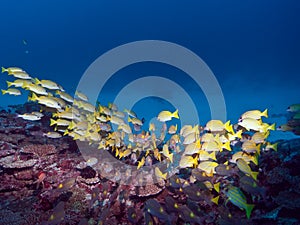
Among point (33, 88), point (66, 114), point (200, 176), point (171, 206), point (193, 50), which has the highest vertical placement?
point (193, 50)

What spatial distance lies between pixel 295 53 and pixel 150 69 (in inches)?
791

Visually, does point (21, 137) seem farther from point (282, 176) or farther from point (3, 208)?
point (282, 176)

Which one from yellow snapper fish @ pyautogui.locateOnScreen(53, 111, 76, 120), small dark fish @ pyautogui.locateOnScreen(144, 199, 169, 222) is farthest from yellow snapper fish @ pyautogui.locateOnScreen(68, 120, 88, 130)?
small dark fish @ pyautogui.locateOnScreen(144, 199, 169, 222)

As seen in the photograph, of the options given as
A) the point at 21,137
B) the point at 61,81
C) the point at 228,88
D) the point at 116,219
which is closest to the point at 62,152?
the point at 21,137

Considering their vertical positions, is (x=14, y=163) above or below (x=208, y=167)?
below

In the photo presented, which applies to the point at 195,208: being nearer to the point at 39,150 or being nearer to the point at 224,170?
the point at 224,170

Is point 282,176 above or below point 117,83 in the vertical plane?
below

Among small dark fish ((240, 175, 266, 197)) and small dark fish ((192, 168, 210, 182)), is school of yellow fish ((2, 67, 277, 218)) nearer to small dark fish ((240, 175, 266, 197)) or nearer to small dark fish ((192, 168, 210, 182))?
small dark fish ((192, 168, 210, 182))

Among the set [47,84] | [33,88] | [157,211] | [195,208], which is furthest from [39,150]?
[195,208]

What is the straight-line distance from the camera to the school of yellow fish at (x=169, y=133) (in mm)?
4504

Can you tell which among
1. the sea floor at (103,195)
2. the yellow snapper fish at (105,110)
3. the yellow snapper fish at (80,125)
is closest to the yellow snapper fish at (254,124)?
the sea floor at (103,195)

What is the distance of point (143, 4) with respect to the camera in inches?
1410

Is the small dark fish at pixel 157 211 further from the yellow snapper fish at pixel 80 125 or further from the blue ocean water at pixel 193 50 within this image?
the blue ocean water at pixel 193 50

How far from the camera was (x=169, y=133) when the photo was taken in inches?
256
